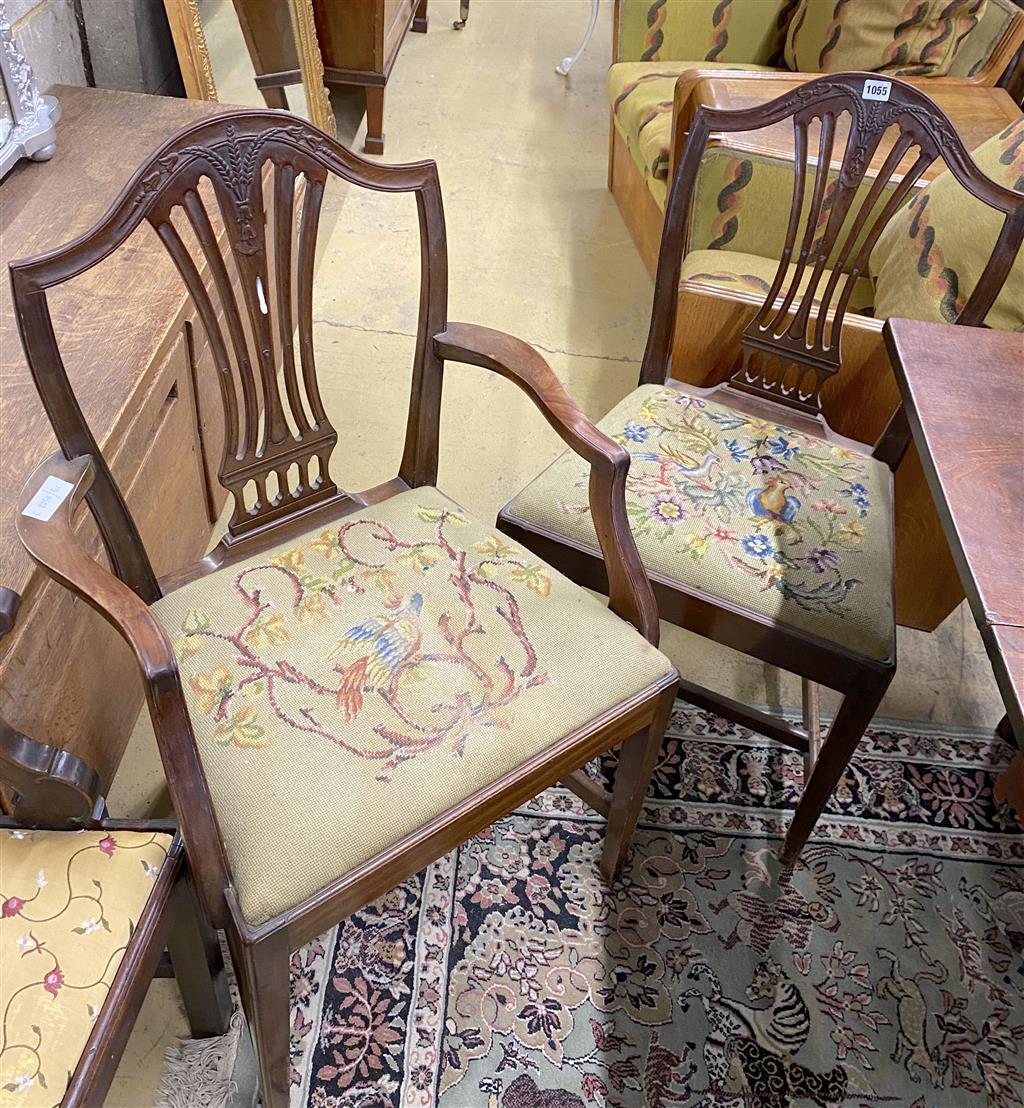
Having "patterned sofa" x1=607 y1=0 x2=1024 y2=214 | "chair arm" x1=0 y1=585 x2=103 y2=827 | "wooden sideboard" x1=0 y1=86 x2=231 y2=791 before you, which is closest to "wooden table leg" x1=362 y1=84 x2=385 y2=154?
"patterned sofa" x1=607 y1=0 x2=1024 y2=214

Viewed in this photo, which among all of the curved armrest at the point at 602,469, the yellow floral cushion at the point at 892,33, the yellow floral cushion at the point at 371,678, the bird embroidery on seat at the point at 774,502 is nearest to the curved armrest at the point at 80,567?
the yellow floral cushion at the point at 371,678

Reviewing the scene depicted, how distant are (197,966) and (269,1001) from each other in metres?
0.22

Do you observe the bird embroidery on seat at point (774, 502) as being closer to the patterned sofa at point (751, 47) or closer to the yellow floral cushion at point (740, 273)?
the yellow floral cushion at point (740, 273)

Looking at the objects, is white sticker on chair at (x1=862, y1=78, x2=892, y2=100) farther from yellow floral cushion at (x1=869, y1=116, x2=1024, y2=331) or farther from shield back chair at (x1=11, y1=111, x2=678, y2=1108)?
shield back chair at (x1=11, y1=111, x2=678, y2=1108)

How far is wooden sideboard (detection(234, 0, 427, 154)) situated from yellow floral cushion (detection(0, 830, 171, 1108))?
2168 mm

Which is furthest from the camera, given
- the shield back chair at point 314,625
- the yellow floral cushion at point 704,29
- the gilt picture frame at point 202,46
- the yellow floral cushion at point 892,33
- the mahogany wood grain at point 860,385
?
the yellow floral cushion at point 704,29

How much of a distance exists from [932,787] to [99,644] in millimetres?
1404

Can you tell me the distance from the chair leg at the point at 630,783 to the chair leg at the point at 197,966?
575 mm

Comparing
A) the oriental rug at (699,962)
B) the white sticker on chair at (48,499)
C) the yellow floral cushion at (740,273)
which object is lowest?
the oriental rug at (699,962)

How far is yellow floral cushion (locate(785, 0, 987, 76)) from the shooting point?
2.25 metres

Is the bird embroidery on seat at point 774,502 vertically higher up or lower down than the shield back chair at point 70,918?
higher up

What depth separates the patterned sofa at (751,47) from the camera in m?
2.28

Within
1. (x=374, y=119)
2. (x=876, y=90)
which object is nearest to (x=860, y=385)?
(x=876, y=90)

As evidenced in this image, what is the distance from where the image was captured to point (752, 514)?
137 cm
